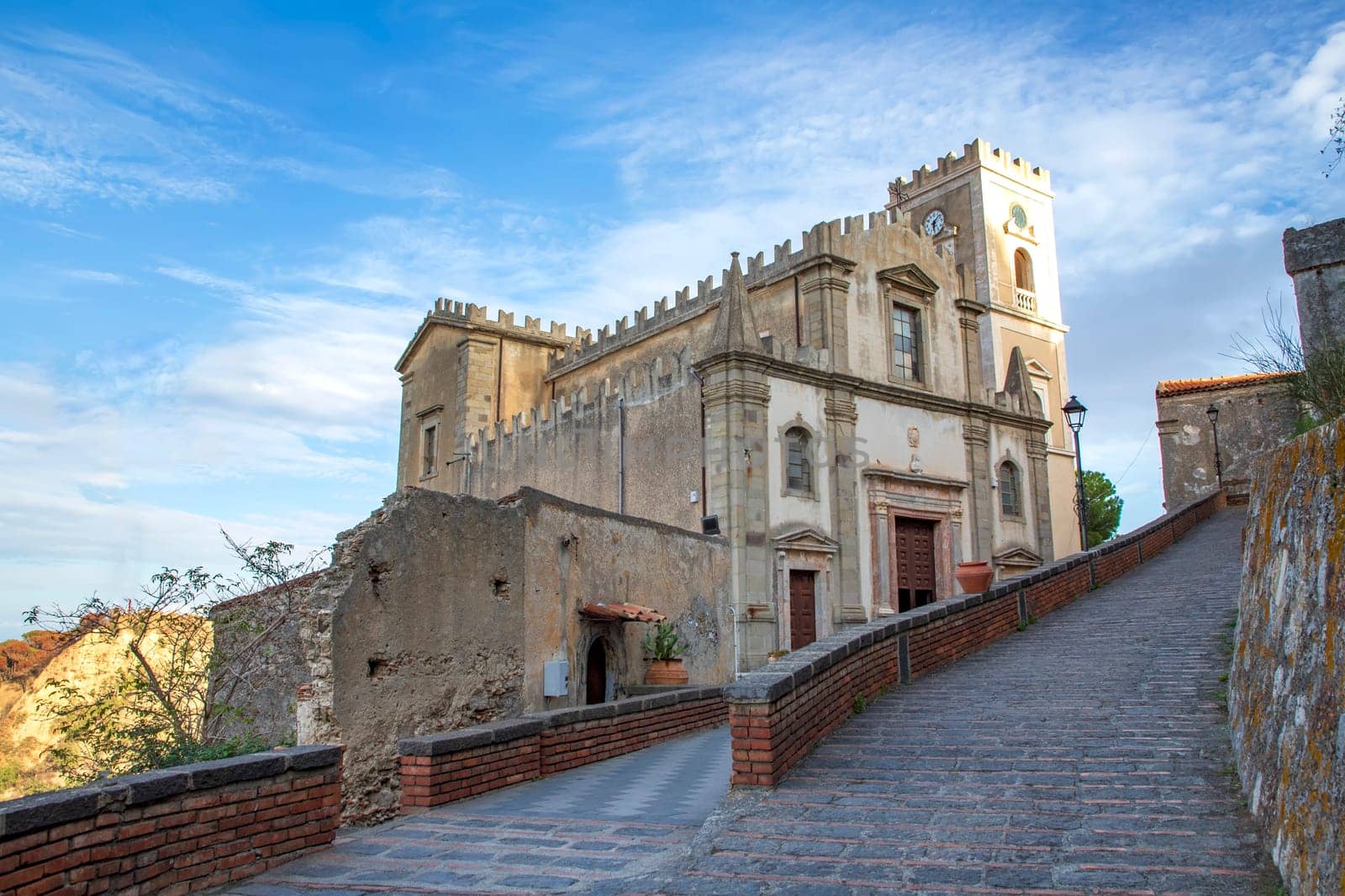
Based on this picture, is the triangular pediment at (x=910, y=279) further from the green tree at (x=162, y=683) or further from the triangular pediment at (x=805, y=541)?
the green tree at (x=162, y=683)

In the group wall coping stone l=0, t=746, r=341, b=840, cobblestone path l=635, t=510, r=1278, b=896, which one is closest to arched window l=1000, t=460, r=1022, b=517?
cobblestone path l=635, t=510, r=1278, b=896

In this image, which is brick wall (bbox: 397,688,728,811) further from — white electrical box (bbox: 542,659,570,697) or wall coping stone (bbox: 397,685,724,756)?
white electrical box (bbox: 542,659,570,697)

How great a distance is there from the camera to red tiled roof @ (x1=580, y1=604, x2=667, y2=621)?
13602 mm

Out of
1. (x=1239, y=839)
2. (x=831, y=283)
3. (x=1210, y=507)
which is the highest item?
(x=831, y=283)

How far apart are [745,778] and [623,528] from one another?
8081mm

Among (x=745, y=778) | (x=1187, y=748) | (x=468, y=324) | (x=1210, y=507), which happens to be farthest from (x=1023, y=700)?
(x=468, y=324)

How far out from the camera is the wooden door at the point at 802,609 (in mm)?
20719

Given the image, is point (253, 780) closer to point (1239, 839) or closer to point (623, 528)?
point (1239, 839)

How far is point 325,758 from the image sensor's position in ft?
21.9

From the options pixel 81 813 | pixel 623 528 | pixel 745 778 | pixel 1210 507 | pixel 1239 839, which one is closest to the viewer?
pixel 81 813

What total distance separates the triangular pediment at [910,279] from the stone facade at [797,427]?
6 centimetres

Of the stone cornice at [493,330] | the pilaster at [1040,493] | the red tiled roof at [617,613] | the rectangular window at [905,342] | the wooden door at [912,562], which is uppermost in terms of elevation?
the stone cornice at [493,330]

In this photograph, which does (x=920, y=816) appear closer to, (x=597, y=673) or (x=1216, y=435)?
(x=597, y=673)

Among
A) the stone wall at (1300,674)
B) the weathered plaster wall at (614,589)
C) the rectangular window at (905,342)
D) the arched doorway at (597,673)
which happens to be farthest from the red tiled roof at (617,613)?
the rectangular window at (905,342)
